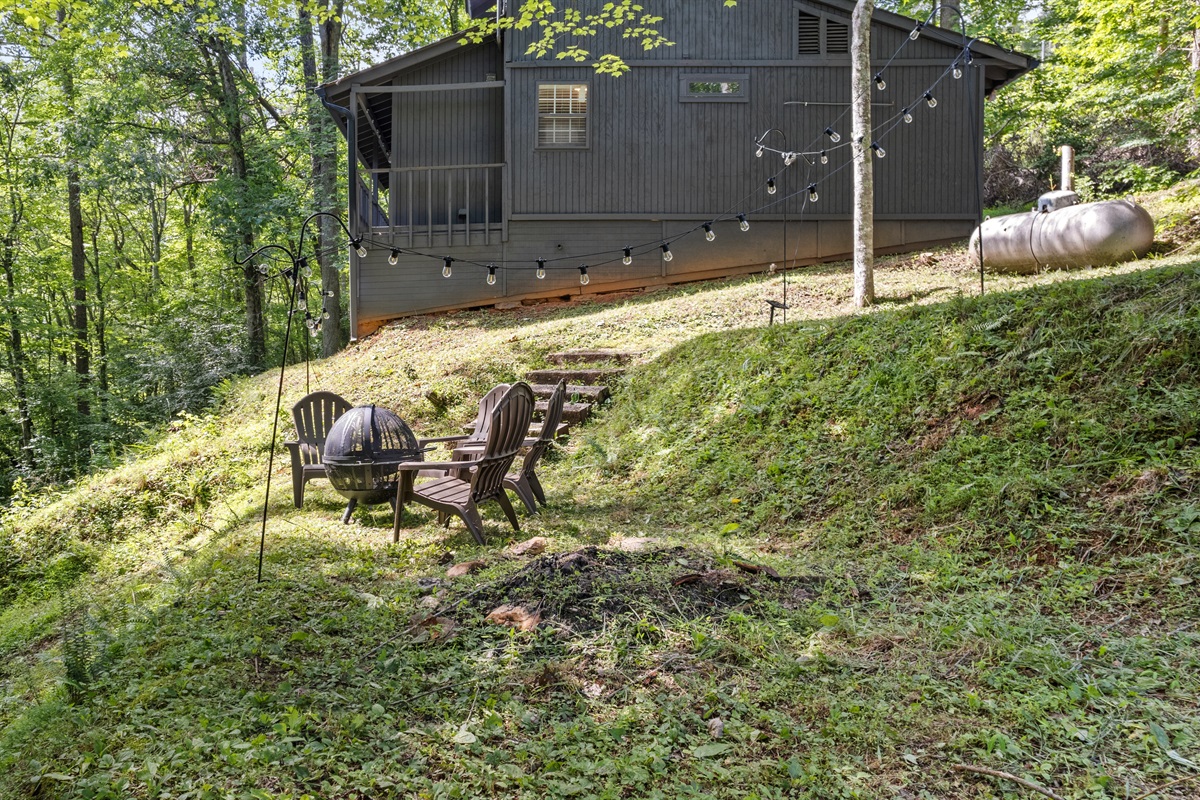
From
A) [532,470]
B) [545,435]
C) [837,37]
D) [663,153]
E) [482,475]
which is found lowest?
[532,470]

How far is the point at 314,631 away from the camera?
13.2 feet

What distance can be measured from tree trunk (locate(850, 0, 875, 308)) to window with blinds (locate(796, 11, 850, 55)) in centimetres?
517

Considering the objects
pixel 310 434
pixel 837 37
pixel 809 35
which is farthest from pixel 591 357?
pixel 837 37

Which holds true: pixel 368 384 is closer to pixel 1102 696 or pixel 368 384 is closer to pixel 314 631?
pixel 314 631

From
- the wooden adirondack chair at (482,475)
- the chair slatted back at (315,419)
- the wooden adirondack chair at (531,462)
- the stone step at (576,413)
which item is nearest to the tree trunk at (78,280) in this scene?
the chair slatted back at (315,419)

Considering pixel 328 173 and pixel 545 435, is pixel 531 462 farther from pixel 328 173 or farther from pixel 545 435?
pixel 328 173

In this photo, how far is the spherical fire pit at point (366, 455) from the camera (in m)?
6.72

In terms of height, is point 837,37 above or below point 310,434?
above

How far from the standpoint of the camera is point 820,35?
1533 centimetres

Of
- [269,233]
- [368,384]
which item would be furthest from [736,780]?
[269,233]

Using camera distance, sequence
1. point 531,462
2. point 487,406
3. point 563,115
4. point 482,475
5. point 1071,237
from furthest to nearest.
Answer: point 563,115, point 1071,237, point 487,406, point 531,462, point 482,475

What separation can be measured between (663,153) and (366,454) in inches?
425

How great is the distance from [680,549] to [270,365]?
17489mm

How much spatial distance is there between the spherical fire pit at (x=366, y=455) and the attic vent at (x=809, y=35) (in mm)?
12156
